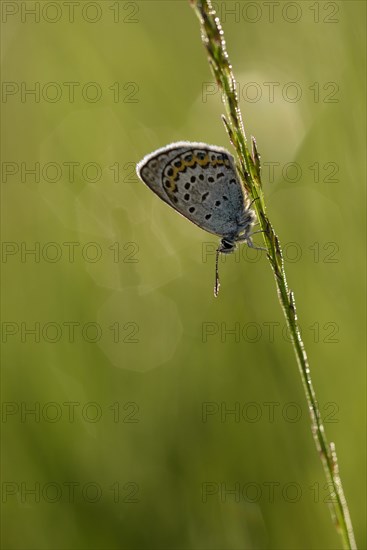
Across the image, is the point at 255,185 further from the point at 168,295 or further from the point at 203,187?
the point at 168,295

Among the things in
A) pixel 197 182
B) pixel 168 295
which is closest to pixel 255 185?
pixel 197 182

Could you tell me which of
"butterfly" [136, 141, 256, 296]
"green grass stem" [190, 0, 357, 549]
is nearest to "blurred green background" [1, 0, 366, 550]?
"butterfly" [136, 141, 256, 296]

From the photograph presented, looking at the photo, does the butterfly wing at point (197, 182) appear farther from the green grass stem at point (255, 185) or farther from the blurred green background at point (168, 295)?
the green grass stem at point (255, 185)

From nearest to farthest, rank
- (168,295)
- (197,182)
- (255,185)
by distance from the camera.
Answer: (255,185) → (197,182) → (168,295)

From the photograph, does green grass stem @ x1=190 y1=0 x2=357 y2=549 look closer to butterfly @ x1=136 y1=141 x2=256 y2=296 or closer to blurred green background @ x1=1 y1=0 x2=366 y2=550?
butterfly @ x1=136 y1=141 x2=256 y2=296

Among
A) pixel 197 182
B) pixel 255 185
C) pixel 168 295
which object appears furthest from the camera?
pixel 168 295

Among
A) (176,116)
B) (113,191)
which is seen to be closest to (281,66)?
(176,116)

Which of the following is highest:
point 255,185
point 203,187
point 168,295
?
point 203,187

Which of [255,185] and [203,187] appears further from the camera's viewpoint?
[203,187]
